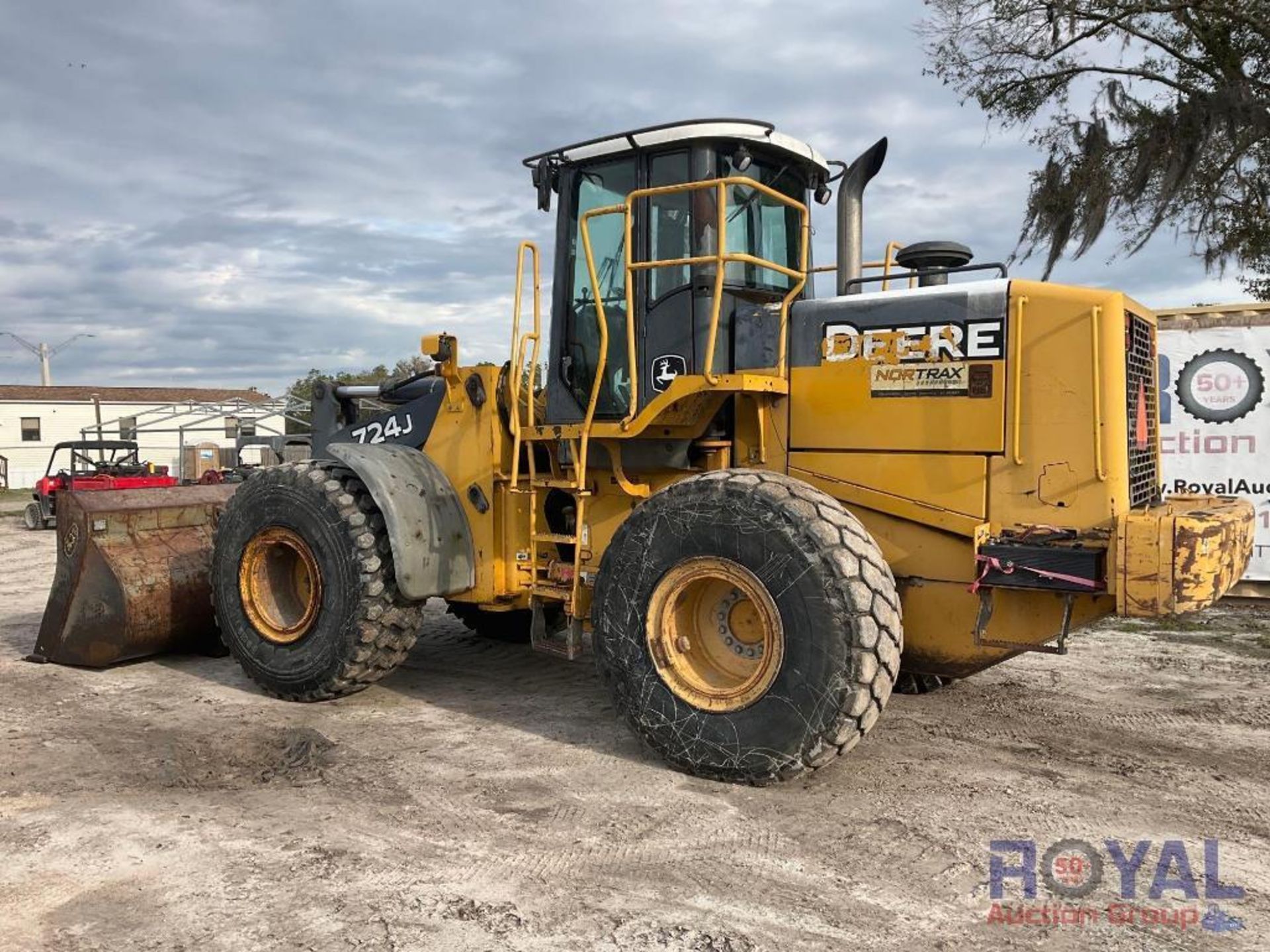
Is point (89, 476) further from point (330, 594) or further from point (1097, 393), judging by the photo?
point (1097, 393)

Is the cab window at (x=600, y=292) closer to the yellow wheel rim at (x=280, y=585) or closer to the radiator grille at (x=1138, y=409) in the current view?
the yellow wheel rim at (x=280, y=585)

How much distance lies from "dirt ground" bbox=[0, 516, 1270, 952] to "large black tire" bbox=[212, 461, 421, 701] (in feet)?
0.85

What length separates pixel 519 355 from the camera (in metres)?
5.65

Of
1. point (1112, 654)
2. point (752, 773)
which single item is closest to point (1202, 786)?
point (752, 773)

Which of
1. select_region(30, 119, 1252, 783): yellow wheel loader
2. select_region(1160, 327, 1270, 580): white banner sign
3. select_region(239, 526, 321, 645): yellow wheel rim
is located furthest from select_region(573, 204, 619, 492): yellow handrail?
select_region(1160, 327, 1270, 580): white banner sign

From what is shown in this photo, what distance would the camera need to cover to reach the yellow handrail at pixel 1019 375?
4.49 metres

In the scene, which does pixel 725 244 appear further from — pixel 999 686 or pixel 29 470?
pixel 29 470

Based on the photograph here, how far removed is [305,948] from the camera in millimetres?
3133

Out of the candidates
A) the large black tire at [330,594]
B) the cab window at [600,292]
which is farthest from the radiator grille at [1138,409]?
the large black tire at [330,594]

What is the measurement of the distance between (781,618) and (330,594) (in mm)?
2717

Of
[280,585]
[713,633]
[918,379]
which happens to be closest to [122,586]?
[280,585]

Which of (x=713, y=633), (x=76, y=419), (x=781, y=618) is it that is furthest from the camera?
(x=76, y=419)

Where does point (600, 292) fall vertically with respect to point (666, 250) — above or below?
below

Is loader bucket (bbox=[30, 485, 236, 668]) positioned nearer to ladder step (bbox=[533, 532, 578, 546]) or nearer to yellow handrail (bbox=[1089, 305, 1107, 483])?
ladder step (bbox=[533, 532, 578, 546])
